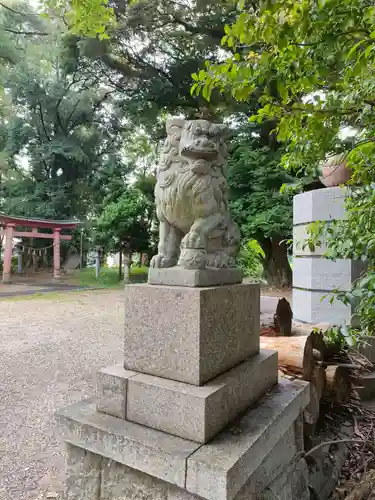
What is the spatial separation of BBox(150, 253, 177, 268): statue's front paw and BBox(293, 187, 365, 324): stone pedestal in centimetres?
303

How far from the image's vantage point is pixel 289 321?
3.49 metres

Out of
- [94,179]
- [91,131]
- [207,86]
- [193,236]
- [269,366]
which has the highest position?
[91,131]

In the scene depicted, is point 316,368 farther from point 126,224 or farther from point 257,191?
point 126,224

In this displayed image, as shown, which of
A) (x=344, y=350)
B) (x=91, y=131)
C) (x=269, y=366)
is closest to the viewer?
(x=269, y=366)

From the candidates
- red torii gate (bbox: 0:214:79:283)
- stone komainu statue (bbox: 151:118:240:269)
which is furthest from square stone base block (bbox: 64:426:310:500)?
red torii gate (bbox: 0:214:79:283)

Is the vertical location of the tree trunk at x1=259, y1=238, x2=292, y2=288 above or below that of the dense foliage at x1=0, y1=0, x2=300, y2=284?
below

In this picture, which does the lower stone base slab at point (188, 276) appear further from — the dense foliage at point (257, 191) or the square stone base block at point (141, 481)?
the dense foliage at point (257, 191)

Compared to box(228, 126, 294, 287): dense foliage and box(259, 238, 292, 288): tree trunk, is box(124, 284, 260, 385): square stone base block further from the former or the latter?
box(259, 238, 292, 288): tree trunk

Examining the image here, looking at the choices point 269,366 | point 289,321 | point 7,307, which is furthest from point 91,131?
point 269,366

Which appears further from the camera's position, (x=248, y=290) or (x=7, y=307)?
(x=7, y=307)

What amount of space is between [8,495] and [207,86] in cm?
255

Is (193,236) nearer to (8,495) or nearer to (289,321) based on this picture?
(8,495)

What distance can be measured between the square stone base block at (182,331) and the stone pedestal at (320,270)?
9.80 feet

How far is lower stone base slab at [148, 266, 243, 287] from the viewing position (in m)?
1.61
